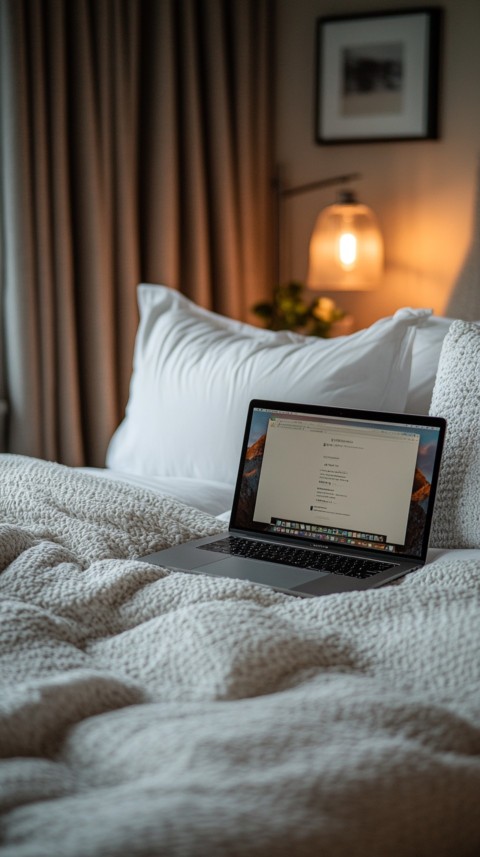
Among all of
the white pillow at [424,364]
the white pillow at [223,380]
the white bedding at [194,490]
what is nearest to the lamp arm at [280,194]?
the white pillow at [223,380]

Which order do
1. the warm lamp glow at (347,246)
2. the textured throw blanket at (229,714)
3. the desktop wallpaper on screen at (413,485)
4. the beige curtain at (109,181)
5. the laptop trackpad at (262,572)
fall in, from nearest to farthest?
the textured throw blanket at (229,714)
the laptop trackpad at (262,572)
the desktop wallpaper on screen at (413,485)
the beige curtain at (109,181)
the warm lamp glow at (347,246)

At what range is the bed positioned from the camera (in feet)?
2.04

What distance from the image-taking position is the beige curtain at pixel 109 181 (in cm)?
264

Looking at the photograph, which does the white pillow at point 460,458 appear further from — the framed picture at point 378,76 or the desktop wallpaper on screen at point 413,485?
the framed picture at point 378,76

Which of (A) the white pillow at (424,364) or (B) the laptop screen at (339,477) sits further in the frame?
(A) the white pillow at (424,364)

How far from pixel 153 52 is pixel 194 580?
2309 mm

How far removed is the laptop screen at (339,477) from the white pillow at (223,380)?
270 mm

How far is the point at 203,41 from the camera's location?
3096 mm

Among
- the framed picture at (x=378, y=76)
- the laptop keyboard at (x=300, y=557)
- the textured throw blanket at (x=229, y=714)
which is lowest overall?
the laptop keyboard at (x=300, y=557)

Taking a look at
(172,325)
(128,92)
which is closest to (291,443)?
(172,325)

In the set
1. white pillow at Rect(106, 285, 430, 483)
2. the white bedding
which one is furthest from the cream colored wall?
the white bedding

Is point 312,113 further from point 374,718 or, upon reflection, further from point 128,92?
point 374,718

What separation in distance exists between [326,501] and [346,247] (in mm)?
1720

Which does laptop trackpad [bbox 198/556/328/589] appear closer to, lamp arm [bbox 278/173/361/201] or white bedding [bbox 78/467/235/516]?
white bedding [bbox 78/467/235/516]
